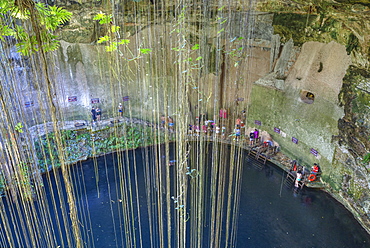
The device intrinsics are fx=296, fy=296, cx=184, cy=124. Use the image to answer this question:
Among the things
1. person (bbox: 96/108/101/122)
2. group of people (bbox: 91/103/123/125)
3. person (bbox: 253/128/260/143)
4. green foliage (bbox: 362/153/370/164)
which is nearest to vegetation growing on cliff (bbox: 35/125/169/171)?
group of people (bbox: 91/103/123/125)

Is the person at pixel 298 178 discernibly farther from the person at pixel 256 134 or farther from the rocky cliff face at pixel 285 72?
the person at pixel 256 134

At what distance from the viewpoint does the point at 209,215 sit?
5727 millimetres

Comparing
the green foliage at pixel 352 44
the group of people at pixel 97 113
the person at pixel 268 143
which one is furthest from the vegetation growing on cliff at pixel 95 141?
the green foliage at pixel 352 44

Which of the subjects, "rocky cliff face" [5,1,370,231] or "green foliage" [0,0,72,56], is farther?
"rocky cliff face" [5,1,370,231]

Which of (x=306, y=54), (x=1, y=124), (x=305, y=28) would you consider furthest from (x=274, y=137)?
(x=1, y=124)

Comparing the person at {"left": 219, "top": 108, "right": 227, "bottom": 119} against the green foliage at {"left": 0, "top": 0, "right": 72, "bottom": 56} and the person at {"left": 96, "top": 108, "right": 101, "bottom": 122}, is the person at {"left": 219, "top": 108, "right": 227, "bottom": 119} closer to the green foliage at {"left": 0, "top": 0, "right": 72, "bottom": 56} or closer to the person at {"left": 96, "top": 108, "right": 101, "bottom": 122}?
the person at {"left": 96, "top": 108, "right": 101, "bottom": 122}

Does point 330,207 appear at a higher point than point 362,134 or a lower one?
lower

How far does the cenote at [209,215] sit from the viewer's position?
205 inches

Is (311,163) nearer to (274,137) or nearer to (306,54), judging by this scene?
(274,137)

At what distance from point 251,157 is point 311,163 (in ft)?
4.97

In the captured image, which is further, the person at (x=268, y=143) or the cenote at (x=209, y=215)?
the person at (x=268, y=143)

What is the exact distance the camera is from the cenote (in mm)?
5199

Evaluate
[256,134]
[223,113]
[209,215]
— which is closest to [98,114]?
[223,113]

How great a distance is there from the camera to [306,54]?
22.6 feet
